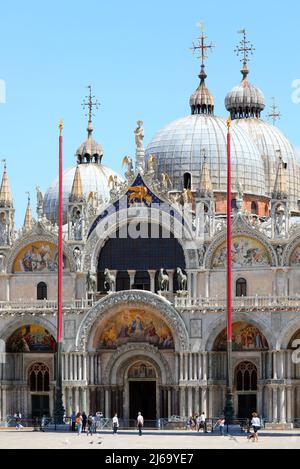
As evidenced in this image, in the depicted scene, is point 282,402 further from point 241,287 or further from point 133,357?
point 133,357

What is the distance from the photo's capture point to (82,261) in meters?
102

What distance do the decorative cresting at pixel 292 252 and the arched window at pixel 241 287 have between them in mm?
2853

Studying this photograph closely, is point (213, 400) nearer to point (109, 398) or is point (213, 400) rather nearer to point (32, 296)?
point (109, 398)

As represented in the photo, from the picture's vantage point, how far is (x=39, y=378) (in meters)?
104

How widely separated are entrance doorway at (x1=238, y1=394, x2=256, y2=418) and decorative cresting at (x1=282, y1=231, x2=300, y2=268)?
7901 mm

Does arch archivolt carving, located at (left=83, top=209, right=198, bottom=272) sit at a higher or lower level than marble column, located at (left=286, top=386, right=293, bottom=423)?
higher

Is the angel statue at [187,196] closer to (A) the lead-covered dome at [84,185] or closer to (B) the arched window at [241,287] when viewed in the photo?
(B) the arched window at [241,287]

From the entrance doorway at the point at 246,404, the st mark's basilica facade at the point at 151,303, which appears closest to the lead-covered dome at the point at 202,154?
the st mark's basilica facade at the point at 151,303

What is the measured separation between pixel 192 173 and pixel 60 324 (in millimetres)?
18850

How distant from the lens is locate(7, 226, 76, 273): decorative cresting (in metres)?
102

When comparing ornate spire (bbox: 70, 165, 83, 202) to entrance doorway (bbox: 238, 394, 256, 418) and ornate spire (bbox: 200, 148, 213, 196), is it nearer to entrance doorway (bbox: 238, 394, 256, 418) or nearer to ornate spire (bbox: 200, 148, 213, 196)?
ornate spire (bbox: 200, 148, 213, 196)

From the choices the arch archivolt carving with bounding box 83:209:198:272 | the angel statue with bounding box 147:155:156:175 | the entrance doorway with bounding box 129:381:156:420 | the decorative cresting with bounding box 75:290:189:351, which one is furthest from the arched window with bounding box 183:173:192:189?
the entrance doorway with bounding box 129:381:156:420
